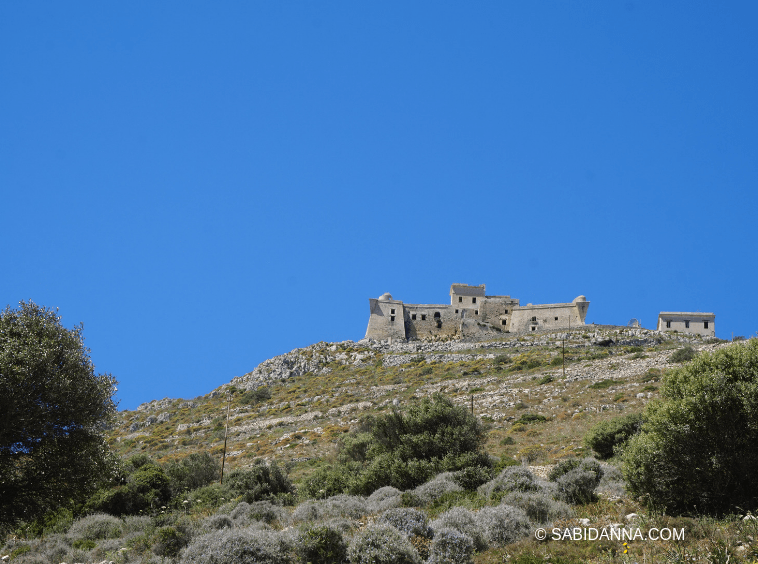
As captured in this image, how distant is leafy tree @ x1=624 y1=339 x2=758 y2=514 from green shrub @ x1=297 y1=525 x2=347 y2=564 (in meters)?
6.65

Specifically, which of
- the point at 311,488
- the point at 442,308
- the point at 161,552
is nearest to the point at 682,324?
the point at 442,308

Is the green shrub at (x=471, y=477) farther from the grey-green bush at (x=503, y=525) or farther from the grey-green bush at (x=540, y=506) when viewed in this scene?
the grey-green bush at (x=503, y=525)

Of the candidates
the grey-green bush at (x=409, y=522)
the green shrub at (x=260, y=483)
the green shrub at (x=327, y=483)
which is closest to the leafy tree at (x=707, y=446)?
the grey-green bush at (x=409, y=522)

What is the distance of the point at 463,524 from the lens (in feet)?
38.0

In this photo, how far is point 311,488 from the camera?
20.6 meters

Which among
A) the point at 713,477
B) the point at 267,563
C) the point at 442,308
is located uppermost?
the point at 442,308

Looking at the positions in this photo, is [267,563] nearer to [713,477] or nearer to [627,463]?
[627,463]

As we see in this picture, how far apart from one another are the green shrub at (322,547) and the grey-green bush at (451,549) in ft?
5.64

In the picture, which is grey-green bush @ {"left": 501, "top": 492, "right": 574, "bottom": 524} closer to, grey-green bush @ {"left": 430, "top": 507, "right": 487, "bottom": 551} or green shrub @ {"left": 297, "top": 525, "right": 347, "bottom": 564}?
grey-green bush @ {"left": 430, "top": 507, "right": 487, "bottom": 551}

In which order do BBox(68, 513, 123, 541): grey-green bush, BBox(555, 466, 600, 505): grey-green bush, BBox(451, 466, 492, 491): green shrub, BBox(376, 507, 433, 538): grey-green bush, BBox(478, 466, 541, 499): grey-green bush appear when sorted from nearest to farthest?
BBox(376, 507, 433, 538): grey-green bush
BBox(555, 466, 600, 505): grey-green bush
BBox(478, 466, 541, 499): grey-green bush
BBox(451, 466, 492, 491): green shrub
BBox(68, 513, 123, 541): grey-green bush

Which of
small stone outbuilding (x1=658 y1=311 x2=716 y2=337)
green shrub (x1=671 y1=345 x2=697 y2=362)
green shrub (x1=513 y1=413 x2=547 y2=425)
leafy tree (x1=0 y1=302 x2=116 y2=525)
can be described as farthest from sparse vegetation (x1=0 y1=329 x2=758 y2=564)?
small stone outbuilding (x1=658 y1=311 x2=716 y2=337)

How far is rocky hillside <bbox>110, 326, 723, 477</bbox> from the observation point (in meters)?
32.5

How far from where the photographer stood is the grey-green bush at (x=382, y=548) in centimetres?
1002

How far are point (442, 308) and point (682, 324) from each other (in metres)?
31.4
